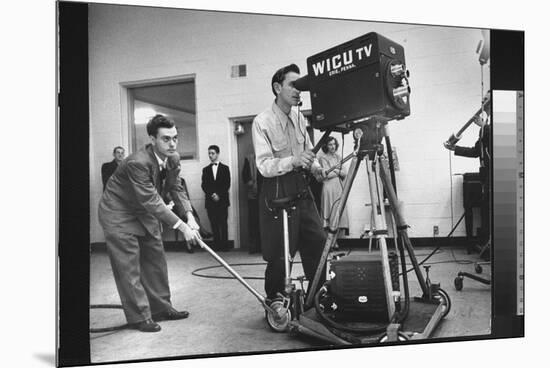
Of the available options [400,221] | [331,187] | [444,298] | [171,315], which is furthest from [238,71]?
[444,298]

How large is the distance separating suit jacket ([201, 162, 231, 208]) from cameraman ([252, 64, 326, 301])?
0.18 m

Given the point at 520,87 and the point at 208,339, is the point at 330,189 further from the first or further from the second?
the point at 520,87

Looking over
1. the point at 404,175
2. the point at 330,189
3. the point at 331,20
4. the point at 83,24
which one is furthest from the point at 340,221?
the point at 83,24

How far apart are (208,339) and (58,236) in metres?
0.90

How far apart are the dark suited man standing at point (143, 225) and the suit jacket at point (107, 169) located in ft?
0.07

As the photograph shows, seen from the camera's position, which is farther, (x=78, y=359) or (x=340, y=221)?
(x=340, y=221)

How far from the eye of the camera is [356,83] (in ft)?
9.46

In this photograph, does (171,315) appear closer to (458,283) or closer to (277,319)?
(277,319)

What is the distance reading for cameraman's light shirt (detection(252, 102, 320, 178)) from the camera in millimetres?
2908

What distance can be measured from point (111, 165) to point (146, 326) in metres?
0.81

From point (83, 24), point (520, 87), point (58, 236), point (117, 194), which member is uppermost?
point (83, 24)

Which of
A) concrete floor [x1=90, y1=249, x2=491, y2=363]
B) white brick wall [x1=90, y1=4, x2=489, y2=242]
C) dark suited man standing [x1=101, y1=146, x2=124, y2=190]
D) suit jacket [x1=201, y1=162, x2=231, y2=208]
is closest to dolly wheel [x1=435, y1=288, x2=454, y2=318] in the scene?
white brick wall [x1=90, y1=4, x2=489, y2=242]

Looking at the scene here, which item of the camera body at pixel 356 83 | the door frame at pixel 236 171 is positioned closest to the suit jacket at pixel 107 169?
the door frame at pixel 236 171

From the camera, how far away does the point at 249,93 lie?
9.46 feet
